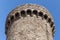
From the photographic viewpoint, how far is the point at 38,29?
18812mm

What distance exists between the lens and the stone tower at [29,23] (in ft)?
60.7

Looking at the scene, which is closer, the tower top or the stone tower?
the stone tower

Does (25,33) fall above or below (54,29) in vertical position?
below

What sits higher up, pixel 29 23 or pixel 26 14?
pixel 26 14

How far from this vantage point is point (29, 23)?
1908cm

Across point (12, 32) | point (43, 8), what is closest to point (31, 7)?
point (43, 8)

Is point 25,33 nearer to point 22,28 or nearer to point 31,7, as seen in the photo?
point 22,28

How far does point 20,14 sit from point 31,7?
853mm

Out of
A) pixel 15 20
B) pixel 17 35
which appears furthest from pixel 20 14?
pixel 17 35

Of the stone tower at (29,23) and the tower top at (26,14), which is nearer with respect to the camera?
the stone tower at (29,23)

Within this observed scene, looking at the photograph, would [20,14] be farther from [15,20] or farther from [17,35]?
[17,35]

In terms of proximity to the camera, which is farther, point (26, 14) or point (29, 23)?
point (26, 14)

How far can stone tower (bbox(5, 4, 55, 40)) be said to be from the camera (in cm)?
1852

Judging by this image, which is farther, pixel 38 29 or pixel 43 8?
pixel 43 8
